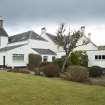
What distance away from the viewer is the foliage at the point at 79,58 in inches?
1655

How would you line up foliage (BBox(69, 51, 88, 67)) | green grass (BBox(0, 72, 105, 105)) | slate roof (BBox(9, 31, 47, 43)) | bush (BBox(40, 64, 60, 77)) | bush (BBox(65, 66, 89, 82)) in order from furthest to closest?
slate roof (BBox(9, 31, 47, 43)) → foliage (BBox(69, 51, 88, 67)) → bush (BBox(40, 64, 60, 77)) → bush (BBox(65, 66, 89, 82)) → green grass (BBox(0, 72, 105, 105))

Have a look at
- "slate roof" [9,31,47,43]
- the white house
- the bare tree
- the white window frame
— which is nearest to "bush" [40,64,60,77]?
the bare tree

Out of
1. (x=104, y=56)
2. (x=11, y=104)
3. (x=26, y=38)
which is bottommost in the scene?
(x=11, y=104)

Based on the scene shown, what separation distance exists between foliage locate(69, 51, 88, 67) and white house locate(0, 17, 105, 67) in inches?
45.4

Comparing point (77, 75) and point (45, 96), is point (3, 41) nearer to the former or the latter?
point (77, 75)

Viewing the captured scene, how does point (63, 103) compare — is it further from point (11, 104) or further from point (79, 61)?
point (79, 61)

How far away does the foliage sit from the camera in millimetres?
42044

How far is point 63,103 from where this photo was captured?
14.0 metres

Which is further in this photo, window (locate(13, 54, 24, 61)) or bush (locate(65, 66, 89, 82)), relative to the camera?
window (locate(13, 54, 24, 61))

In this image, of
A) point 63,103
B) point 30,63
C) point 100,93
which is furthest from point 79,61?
point 63,103

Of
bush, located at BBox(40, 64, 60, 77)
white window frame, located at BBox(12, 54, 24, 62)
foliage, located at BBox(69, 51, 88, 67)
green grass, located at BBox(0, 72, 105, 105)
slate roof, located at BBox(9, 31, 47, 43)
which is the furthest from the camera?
slate roof, located at BBox(9, 31, 47, 43)

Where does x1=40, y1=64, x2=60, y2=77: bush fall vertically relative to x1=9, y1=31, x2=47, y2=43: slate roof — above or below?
below

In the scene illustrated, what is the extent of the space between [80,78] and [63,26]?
2051 centimetres

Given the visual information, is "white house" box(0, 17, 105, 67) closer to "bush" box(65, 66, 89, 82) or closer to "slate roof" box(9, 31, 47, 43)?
"slate roof" box(9, 31, 47, 43)
